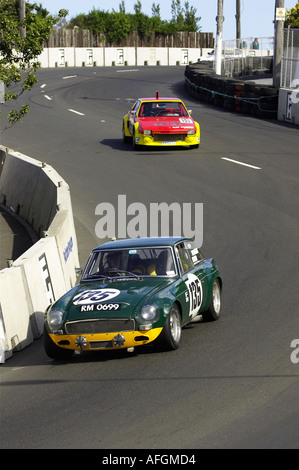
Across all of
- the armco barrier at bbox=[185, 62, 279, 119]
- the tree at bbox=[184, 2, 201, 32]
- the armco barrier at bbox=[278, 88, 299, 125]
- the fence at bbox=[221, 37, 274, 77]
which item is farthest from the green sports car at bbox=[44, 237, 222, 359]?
the tree at bbox=[184, 2, 201, 32]

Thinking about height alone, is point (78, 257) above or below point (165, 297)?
below

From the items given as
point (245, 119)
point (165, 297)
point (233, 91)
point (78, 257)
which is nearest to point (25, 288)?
point (165, 297)

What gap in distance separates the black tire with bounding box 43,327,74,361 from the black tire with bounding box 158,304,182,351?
110cm

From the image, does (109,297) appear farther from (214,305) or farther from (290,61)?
(290,61)

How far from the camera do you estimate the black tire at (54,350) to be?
32.2 ft

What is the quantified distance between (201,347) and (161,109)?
17.6 meters

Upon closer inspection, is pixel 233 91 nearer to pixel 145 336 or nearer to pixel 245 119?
pixel 245 119

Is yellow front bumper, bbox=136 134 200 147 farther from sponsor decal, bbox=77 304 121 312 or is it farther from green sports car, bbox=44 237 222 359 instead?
sponsor decal, bbox=77 304 121 312

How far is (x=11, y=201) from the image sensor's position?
21109 mm

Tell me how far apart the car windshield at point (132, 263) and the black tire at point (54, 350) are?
1207 millimetres

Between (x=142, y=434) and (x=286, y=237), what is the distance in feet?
32.0

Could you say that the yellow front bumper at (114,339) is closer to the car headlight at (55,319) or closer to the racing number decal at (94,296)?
the car headlight at (55,319)

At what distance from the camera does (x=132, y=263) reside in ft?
35.6

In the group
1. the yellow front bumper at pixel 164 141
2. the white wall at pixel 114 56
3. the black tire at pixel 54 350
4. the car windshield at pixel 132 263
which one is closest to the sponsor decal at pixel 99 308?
the black tire at pixel 54 350
